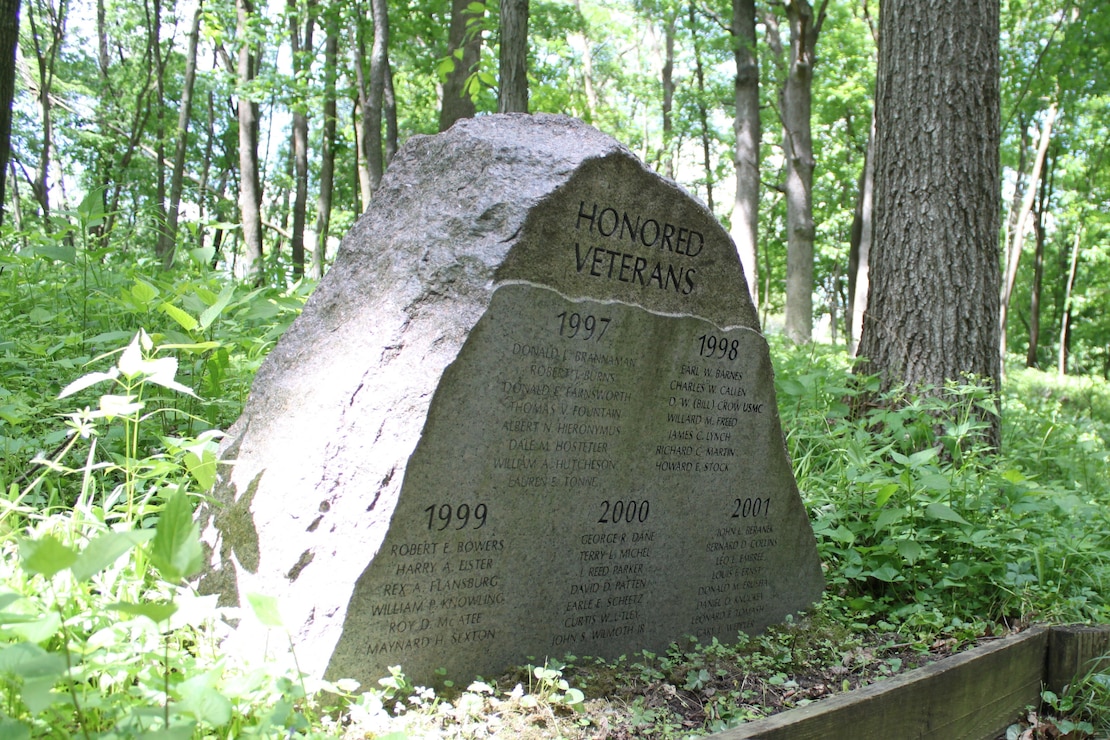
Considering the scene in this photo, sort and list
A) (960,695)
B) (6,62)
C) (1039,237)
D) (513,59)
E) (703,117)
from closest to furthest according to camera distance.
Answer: (960,695), (6,62), (513,59), (1039,237), (703,117)

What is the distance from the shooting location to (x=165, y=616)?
1.43 m

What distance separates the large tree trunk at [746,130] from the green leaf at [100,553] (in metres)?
12.1

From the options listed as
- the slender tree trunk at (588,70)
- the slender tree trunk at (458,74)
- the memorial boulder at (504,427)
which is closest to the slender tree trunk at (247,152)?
the slender tree trunk at (458,74)

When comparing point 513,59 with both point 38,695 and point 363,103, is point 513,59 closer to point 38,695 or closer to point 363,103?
point 363,103

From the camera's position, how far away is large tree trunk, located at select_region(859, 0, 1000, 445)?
17.5ft

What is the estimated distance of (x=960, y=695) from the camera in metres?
2.94

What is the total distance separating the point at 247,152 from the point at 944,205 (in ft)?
38.3

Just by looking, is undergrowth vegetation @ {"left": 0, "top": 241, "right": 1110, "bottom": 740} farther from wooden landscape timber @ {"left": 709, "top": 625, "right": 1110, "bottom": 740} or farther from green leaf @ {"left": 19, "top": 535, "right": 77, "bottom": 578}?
wooden landscape timber @ {"left": 709, "top": 625, "right": 1110, "bottom": 740}

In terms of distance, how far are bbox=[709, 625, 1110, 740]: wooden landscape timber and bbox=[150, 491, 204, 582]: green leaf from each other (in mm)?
1408

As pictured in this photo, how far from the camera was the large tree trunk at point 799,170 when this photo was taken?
1322 centimetres

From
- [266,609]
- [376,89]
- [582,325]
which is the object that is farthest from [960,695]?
[376,89]

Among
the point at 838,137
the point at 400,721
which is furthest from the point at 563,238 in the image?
the point at 838,137

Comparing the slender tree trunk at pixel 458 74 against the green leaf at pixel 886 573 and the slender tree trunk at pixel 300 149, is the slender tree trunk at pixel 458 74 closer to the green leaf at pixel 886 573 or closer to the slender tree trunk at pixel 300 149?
the slender tree trunk at pixel 300 149

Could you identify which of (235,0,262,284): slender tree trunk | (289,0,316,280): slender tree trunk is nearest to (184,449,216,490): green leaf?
(235,0,262,284): slender tree trunk
